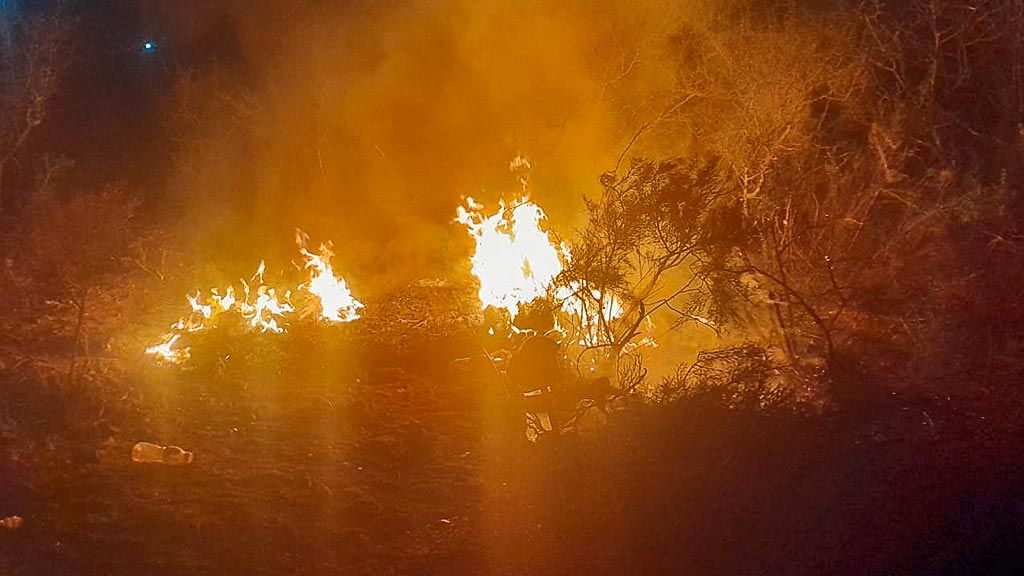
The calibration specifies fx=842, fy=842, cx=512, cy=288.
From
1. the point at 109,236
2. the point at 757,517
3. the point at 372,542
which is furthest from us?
the point at 109,236

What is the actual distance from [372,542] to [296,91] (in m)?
9.95

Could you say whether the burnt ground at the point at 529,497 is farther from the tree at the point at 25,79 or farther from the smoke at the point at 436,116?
the tree at the point at 25,79

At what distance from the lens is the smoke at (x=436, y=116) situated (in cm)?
1106

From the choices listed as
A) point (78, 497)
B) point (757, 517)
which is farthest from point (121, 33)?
point (757, 517)

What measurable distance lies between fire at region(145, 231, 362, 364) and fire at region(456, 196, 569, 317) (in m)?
2.09

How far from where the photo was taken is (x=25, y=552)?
5098mm

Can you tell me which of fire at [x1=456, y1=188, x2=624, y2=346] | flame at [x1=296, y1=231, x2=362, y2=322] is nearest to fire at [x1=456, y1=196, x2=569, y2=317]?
fire at [x1=456, y1=188, x2=624, y2=346]

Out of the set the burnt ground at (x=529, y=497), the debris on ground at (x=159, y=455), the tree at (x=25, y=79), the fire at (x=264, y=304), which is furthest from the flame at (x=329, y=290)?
the tree at (x=25, y=79)

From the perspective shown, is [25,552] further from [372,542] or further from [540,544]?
[540,544]

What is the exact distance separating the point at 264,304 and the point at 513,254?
3549 millimetres

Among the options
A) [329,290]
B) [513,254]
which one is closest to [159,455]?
[513,254]

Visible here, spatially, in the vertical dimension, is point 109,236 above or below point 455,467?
above

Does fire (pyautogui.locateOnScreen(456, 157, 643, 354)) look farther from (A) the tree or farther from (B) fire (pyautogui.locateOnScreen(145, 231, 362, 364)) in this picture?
(A) the tree

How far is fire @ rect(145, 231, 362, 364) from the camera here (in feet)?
34.0
